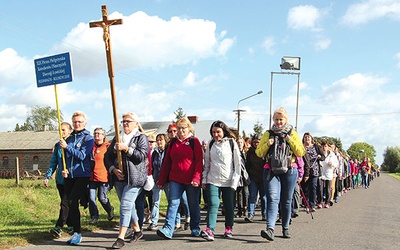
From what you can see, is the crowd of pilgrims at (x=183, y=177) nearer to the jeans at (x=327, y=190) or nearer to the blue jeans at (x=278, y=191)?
the blue jeans at (x=278, y=191)

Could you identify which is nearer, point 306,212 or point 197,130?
point 306,212

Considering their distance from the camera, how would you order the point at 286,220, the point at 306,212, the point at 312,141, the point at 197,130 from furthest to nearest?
the point at 197,130 < the point at 312,141 < the point at 306,212 < the point at 286,220

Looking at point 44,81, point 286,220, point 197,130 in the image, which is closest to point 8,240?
point 44,81

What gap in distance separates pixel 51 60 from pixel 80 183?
2.16m

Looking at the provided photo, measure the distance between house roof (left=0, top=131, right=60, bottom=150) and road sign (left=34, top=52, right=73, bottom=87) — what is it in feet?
158

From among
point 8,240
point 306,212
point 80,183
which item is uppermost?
point 80,183

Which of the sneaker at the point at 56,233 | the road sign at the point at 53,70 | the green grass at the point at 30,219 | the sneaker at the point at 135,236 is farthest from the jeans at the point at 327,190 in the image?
the road sign at the point at 53,70

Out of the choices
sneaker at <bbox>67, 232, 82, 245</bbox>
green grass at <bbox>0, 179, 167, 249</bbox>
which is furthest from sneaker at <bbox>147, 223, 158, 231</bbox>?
sneaker at <bbox>67, 232, 82, 245</bbox>

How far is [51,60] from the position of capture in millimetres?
7574

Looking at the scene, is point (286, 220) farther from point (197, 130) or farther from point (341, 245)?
point (197, 130)

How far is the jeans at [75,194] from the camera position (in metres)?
6.73

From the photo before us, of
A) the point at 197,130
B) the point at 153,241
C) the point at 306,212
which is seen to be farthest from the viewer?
the point at 197,130

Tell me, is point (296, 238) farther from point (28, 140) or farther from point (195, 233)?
point (28, 140)

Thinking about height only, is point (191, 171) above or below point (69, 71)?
below
